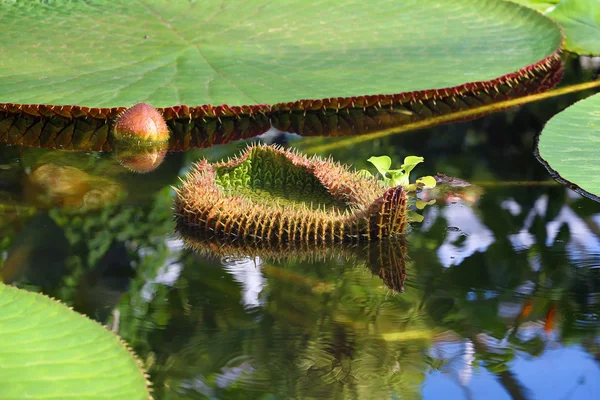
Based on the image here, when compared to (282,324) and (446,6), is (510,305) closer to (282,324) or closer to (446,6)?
(282,324)

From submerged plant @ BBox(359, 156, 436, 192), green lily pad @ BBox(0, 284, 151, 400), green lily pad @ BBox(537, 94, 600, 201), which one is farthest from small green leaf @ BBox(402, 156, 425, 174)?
green lily pad @ BBox(0, 284, 151, 400)

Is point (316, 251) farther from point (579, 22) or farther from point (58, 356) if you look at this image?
point (579, 22)

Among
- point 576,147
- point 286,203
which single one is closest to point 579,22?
point 576,147

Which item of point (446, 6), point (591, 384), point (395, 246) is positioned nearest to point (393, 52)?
point (446, 6)

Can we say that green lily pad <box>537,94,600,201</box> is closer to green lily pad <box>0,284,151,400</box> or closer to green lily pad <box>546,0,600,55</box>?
green lily pad <box>546,0,600,55</box>

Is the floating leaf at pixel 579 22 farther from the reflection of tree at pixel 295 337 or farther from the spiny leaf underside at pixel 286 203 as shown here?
the reflection of tree at pixel 295 337

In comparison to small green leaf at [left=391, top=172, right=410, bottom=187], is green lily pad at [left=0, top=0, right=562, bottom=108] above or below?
above

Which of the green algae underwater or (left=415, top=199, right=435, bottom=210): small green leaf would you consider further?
(left=415, top=199, right=435, bottom=210): small green leaf
